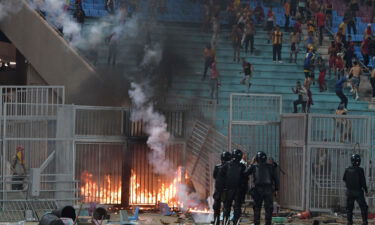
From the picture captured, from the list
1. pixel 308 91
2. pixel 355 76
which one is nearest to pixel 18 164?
pixel 308 91

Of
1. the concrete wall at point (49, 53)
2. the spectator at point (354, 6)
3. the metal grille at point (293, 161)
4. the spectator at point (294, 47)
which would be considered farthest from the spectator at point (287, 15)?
the metal grille at point (293, 161)

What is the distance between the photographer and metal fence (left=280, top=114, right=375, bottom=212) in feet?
65.4

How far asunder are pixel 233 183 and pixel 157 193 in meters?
4.26

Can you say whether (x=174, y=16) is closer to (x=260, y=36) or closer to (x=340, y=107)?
(x=260, y=36)

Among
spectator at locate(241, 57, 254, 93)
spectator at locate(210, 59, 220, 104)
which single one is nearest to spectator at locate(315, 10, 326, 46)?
spectator at locate(241, 57, 254, 93)

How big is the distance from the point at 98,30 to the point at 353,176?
1240 cm

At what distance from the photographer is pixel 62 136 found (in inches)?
749

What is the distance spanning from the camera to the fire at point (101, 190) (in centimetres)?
2036

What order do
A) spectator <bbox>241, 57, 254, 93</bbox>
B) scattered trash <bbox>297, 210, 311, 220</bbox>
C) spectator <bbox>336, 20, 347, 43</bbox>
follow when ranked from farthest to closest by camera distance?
1. spectator <bbox>336, 20, 347, 43</bbox>
2. spectator <bbox>241, 57, 254, 93</bbox>
3. scattered trash <bbox>297, 210, 311, 220</bbox>

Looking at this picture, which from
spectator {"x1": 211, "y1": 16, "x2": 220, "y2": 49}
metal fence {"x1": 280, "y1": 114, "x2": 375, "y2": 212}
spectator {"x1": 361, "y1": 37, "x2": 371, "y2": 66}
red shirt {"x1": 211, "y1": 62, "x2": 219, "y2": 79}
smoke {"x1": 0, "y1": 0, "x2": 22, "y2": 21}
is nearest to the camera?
metal fence {"x1": 280, "y1": 114, "x2": 375, "y2": 212}

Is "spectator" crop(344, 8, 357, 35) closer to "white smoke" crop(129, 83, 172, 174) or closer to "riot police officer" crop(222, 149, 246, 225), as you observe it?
"white smoke" crop(129, 83, 172, 174)

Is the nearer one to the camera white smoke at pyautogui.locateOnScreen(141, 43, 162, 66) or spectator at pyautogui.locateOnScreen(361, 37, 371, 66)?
white smoke at pyautogui.locateOnScreen(141, 43, 162, 66)

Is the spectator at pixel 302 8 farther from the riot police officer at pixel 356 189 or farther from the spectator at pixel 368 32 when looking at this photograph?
the riot police officer at pixel 356 189

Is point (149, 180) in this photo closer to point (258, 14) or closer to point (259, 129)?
point (259, 129)
